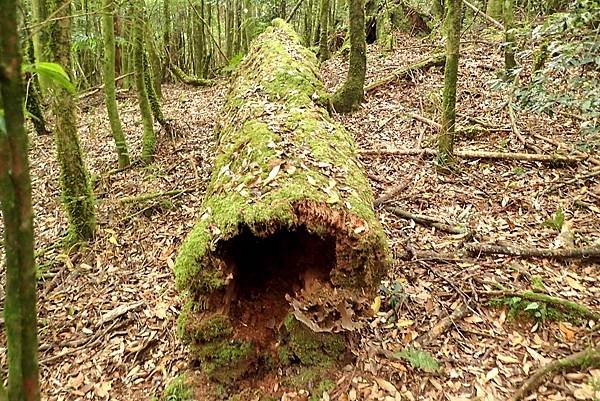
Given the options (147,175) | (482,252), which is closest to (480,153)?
(482,252)

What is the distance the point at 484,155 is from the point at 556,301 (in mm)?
3257

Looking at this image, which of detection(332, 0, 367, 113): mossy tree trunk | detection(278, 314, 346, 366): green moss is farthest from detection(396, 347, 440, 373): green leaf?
detection(332, 0, 367, 113): mossy tree trunk

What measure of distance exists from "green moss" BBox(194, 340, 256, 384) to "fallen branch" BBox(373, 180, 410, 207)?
9.78 ft

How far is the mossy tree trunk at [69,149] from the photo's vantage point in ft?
17.3

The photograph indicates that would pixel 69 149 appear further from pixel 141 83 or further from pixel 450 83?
pixel 450 83

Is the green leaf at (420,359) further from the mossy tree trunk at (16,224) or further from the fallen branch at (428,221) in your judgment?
the mossy tree trunk at (16,224)

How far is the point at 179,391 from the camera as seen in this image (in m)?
Answer: 3.56

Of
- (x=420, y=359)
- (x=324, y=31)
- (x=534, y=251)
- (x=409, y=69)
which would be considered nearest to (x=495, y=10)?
(x=409, y=69)

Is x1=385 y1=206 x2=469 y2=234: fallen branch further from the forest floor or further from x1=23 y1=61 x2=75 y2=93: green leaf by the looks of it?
x1=23 y1=61 x2=75 y2=93: green leaf

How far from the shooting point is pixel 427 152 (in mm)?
7035

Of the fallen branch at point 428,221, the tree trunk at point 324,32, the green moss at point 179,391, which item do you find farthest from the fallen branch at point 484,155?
the tree trunk at point 324,32

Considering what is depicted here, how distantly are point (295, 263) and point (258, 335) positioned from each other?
72 cm

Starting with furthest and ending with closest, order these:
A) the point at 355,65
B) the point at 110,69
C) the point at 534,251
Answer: the point at 355,65
the point at 110,69
the point at 534,251

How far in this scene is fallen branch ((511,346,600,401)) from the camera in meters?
3.37
